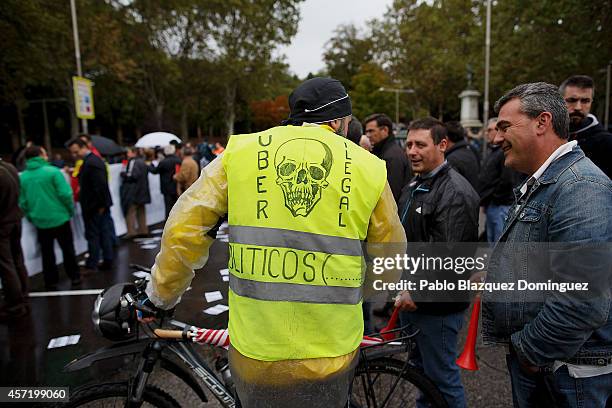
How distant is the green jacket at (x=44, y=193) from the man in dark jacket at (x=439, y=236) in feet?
16.1

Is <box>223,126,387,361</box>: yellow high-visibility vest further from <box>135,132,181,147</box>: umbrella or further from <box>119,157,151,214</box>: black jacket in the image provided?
<box>135,132,181,147</box>: umbrella

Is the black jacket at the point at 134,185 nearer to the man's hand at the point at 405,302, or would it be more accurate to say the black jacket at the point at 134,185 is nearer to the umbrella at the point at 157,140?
the umbrella at the point at 157,140

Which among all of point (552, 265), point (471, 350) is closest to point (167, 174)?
point (471, 350)

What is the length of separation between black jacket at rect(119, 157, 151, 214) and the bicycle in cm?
704

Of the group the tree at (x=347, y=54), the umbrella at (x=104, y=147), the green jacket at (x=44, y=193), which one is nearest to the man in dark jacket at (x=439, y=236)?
the green jacket at (x=44, y=193)

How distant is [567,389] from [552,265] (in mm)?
496

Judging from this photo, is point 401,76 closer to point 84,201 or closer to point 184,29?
point 184,29

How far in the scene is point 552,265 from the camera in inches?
64.6

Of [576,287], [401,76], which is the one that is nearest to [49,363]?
[576,287]

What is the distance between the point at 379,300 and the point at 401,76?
103 ft

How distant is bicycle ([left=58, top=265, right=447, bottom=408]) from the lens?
6.97 feet

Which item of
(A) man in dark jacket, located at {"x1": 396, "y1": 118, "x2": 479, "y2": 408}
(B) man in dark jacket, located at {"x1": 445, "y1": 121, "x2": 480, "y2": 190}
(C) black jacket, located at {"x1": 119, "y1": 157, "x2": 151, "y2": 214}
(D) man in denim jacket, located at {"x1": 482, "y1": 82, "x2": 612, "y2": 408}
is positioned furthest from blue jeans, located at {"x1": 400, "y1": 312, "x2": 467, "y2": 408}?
(C) black jacket, located at {"x1": 119, "y1": 157, "x2": 151, "y2": 214}

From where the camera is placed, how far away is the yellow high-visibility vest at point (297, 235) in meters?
1.54

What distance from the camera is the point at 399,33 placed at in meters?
34.4
